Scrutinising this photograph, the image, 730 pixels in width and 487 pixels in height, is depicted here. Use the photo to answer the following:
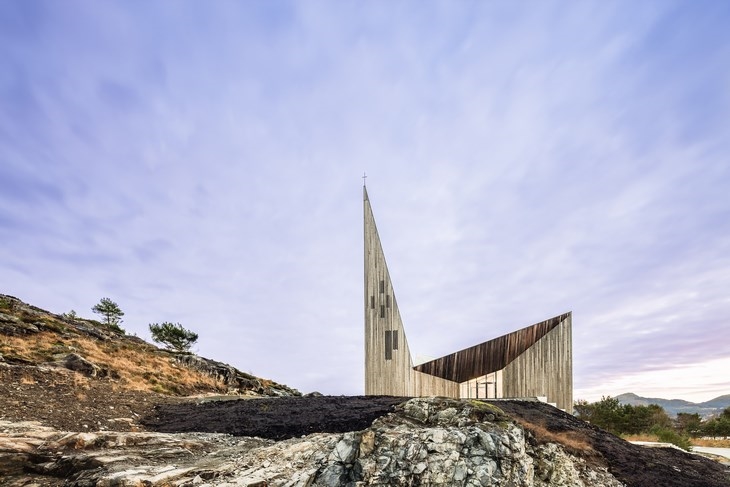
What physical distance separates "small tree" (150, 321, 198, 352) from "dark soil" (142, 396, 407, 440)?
1966 cm

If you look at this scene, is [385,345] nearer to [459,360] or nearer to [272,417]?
[459,360]

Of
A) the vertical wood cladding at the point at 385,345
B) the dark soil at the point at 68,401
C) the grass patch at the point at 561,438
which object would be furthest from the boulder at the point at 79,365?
the grass patch at the point at 561,438

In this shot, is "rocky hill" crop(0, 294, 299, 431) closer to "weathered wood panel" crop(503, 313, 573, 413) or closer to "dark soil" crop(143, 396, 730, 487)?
"dark soil" crop(143, 396, 730, 487)

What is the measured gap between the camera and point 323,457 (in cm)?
627

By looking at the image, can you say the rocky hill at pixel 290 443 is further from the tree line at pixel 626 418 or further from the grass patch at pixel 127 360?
the tree line at pixel 626 418

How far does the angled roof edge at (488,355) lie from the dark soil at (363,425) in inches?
71.4

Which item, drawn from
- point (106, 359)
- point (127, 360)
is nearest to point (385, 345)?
point (106, 359)

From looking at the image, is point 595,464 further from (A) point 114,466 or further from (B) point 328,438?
(A) point 114,466

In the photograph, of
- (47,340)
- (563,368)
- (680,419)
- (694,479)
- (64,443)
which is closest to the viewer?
(64,443)

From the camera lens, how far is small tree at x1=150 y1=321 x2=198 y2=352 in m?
29.8

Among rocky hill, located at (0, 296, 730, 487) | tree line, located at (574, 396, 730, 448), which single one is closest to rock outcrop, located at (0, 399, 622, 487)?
rocky hill, located at (0, 296, 730, 487)

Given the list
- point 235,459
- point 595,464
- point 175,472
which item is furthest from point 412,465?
point 595,464

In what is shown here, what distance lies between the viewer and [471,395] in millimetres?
13445

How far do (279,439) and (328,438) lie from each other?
131 cm
